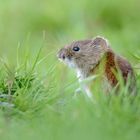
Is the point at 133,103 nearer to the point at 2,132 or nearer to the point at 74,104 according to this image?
the point at 74,104

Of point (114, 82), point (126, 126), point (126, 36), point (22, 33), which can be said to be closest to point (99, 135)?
point (126, 126)

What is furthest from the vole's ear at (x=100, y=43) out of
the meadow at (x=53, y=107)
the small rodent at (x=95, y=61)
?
the meadow at (x=53, y=107)

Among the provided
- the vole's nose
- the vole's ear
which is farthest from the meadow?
the vole's ear

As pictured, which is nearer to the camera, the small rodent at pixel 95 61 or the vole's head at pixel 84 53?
the small rodent at pixel 95 61

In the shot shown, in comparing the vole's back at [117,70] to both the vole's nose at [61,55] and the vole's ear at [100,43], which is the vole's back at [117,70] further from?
the vole's nose at [61,55]

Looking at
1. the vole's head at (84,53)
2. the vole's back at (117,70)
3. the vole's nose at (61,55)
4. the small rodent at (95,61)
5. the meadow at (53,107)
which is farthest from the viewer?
the vole's nose at (61,55)

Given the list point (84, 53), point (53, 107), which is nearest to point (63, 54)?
point (84, 53)

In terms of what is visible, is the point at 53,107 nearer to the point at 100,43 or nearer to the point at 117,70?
the point at 117,70

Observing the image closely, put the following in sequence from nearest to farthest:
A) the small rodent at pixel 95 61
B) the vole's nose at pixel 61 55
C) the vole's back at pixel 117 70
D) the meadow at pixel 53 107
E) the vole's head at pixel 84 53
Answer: the meadow at pixel 53 107 < the vole's back at pixel 117 70 < the small rodent at pixel 95 61 < the vole's head at pixel 84 53 < the vole's nose at pixel 61 55
